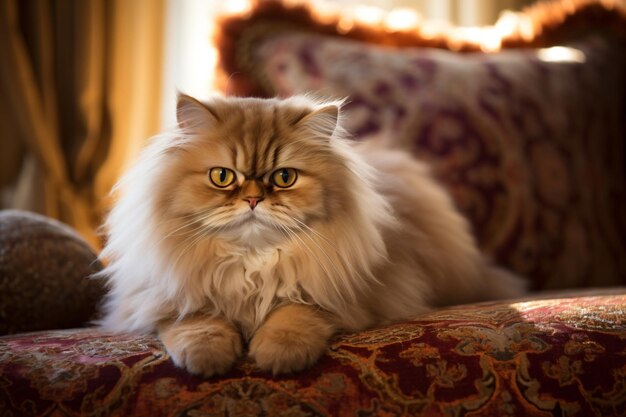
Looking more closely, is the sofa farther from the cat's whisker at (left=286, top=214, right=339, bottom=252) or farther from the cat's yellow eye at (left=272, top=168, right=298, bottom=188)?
the cat's yellow eye at (left=272, top=168, right=298, bottom=188)

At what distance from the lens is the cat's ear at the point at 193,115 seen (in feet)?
3.96

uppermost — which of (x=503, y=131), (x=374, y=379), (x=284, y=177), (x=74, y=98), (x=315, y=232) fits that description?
(x=74, y=98)

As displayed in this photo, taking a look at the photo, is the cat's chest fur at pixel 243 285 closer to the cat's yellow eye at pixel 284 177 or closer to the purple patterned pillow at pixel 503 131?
the cat's yellow eye at pixel 284 177

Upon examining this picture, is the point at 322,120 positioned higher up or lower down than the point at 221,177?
higher up

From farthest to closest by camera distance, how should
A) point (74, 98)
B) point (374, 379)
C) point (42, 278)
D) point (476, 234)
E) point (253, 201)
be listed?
1. point (74, 98)
2. point (476, 234)
3. point (42, 278)
4. point (253, 201)
5. point (374, 379)

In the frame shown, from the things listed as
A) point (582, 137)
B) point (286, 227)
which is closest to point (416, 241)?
point (286, 227)

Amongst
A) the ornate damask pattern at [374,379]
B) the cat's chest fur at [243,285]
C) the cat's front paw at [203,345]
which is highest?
the cat's chest fur at [243,285]

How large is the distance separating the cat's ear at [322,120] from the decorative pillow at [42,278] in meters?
0.62

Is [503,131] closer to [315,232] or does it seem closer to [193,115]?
[315,232]

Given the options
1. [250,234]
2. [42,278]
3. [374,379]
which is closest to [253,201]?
[250,234]

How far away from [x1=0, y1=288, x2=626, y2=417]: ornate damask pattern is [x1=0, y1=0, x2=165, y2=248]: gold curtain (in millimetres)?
1467

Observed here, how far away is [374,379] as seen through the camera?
97 centimetres

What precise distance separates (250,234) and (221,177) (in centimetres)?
13

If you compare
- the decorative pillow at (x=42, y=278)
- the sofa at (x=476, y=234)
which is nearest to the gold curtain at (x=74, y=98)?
the sofa at (x=476, y=234)
